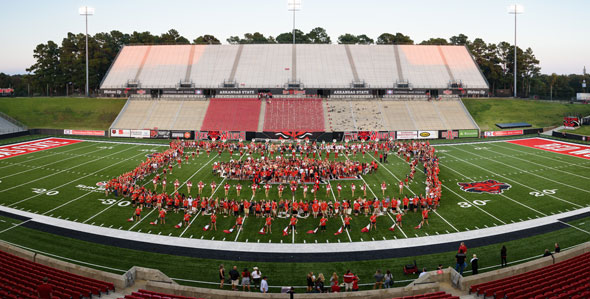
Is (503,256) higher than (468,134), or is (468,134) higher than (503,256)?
(468,134)

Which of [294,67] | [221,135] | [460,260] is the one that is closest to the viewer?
[460,260]

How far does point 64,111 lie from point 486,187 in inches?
2212

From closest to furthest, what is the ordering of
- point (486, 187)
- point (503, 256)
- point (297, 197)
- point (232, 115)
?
point (503, 256) < point (297, 197) < point (486, 187) < point (232, 115)

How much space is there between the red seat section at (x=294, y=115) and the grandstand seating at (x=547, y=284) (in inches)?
1486

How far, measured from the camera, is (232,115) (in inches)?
2121

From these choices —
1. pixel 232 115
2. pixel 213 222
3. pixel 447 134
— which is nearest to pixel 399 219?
pixel 213 222

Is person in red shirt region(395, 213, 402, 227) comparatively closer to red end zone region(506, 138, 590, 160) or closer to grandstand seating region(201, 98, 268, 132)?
red end zone region(506, 138, 590, 160)

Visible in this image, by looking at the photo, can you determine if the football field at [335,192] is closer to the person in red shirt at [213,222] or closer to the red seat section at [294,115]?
the person in red shirt at [213,222]

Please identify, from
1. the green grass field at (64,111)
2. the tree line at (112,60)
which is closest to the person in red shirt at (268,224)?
the green grass field at (64,111)

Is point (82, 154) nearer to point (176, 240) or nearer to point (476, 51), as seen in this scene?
point (176, 240)

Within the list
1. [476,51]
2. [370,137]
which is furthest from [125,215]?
[476,51]

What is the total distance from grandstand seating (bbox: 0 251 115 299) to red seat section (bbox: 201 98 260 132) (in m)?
38.5

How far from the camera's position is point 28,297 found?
9.90 m

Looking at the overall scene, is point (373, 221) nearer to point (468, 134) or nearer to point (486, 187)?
point (486, 187)
